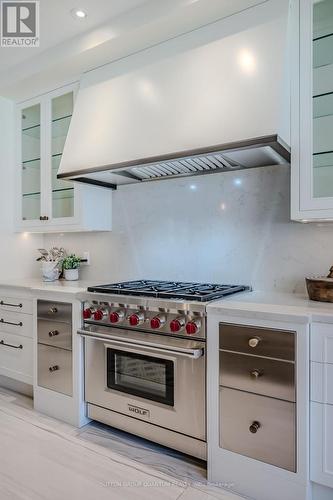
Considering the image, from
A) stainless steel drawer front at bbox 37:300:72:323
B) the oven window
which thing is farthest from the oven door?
stainless steel drawer front at bbox 37:300:72:323

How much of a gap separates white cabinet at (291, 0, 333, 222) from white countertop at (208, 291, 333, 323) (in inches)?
18.5

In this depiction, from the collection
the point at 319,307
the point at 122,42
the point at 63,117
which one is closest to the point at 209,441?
the point at 319,307

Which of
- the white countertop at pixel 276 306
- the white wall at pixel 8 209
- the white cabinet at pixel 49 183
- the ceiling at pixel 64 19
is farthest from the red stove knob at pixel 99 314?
the ceiling at pixel 64 19

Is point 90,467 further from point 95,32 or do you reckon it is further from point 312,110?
point 95,32

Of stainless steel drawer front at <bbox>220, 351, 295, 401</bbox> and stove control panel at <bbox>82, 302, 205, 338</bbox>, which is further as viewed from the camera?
stove control panel at <bbox>82, 302, 205, 338</bbox>

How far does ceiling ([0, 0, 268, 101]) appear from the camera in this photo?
2.03 metres

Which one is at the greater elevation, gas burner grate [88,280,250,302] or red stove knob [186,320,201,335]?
gas burner grate [88,280,250,302]

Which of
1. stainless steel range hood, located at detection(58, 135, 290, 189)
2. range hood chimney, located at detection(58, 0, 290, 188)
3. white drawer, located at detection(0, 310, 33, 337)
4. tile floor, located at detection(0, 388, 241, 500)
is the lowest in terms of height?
tile floor, located at detection(0, 388, 241, 500)

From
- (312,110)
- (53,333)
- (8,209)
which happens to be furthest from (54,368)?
(312,110)

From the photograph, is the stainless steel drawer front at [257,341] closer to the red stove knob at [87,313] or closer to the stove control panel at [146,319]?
the stove control panel at [146,319]

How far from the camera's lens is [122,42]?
2.31 m

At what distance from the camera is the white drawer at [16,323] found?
2750mm

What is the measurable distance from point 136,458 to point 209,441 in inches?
19.6

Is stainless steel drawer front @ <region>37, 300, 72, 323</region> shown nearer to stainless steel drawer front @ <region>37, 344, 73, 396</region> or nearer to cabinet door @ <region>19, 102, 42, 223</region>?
stainless steel drawer front @ <region>37, 344, 73, 396</region>
